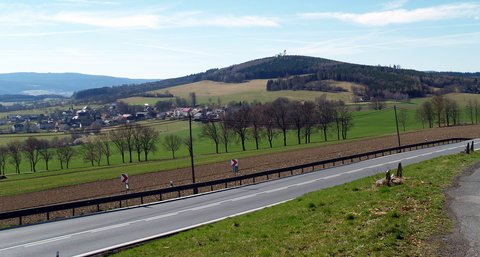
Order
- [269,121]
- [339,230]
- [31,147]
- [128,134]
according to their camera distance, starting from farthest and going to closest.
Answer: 1. [269,121]
2. [128,134]
3. [31,147]
4. [339,230]

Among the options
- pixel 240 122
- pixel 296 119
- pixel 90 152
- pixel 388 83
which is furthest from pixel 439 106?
pixel 388 83

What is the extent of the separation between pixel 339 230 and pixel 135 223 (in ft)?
37.1

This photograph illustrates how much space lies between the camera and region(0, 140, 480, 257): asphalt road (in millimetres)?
15923

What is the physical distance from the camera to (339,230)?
11.6 m

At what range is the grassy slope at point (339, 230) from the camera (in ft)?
32.9

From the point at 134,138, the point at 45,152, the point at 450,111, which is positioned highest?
the point at 450,111

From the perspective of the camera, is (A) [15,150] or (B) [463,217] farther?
(A) [15,150]

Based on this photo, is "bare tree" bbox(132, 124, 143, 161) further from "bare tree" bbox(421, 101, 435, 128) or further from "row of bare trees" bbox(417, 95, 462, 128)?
"row of bare trees" bbox(417, 95, 462, 128)

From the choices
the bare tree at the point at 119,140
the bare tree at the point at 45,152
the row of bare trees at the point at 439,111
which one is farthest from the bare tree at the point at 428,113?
the bare tree at the point at 45,152

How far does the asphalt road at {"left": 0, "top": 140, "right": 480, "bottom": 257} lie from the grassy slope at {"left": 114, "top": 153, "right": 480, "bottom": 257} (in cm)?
221

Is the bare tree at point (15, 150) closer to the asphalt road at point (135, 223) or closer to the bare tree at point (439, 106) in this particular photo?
the asphalt road at point (135, 223)

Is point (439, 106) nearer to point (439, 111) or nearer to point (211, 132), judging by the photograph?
point (439, 111)

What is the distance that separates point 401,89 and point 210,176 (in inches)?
5551

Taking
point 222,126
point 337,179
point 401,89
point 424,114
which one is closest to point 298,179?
point 337,179
